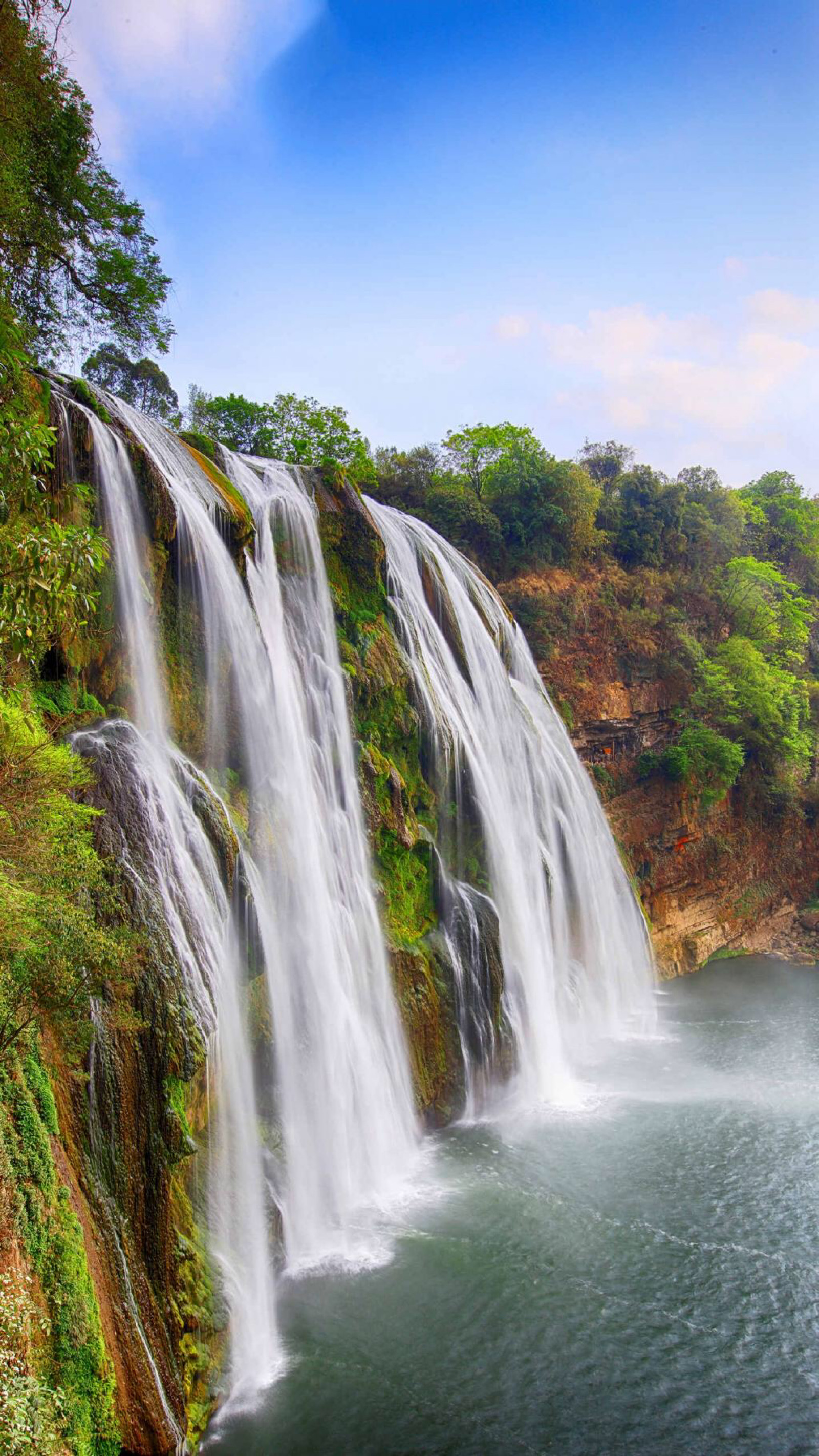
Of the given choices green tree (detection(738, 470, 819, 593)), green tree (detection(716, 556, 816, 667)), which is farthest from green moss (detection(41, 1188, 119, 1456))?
green tree (detection(738, 470, 819, 593))

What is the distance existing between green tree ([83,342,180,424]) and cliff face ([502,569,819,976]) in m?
14.5

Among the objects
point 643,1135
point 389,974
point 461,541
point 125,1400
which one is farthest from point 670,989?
point 125,1400

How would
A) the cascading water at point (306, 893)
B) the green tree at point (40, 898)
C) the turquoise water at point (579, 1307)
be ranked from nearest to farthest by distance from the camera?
the green tree at point (40, 898)
the turquoise water at point (579, 1307)
the cascading water at point (306, 893)

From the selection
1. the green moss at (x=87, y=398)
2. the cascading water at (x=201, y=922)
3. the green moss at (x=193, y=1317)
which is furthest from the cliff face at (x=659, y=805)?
the green moss at (x=193, y=1317)

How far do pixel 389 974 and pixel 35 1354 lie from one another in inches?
332

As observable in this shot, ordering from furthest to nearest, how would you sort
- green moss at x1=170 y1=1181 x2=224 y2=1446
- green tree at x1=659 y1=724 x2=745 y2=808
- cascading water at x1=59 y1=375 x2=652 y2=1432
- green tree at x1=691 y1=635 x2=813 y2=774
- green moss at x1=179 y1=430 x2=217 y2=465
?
green tree at x1=691 y1=635 x2=813 y2=774, green tree at x1=659 y1=724 x2=745 y2=808, green moss at x1=179 y1=430 x2=217 y2=465, cascading water at x1=59 y1=375 x2=652 y2=1432, green moss at x1=170 y1=1181 x2=224 y2=1446

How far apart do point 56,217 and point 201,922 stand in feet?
38.1

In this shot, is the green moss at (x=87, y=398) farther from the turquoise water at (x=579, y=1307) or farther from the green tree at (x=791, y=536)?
the green tree at (x=791, y=536)

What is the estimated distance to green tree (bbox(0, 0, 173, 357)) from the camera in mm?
9594

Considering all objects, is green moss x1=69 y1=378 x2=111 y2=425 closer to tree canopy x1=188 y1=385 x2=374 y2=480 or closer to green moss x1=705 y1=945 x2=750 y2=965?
tree canopy x1=188 y1=385 x2=374 y2=480

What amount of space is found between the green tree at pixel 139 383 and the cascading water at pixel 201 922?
65.5ft

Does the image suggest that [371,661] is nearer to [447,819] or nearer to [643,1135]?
[447,819]

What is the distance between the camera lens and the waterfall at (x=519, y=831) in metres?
17.1

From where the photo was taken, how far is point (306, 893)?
12.6 m
